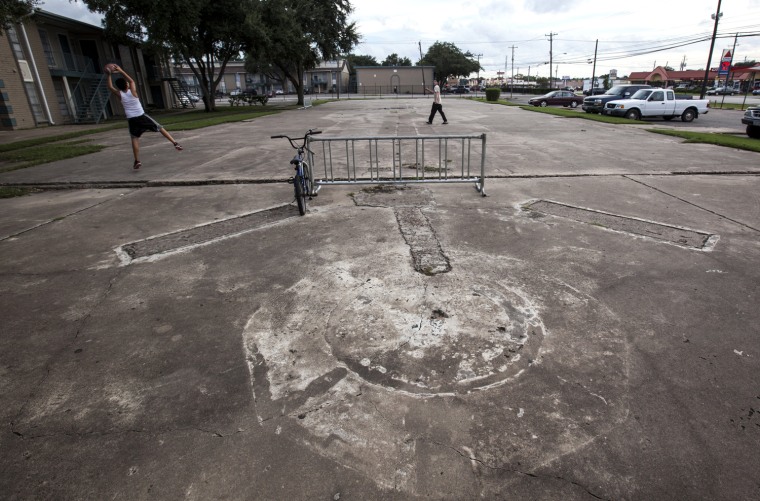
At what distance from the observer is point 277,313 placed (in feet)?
12.3

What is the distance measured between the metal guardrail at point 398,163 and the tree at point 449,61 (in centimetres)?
9436

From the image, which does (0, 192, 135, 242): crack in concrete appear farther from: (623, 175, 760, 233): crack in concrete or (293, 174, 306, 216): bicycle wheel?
(623, 175, 760, 233): crack in concrete

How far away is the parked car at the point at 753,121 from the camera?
47.5 ft

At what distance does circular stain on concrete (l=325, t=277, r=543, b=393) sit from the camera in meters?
2.92

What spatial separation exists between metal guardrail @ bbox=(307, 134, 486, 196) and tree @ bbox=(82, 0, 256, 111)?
17218 millimetres

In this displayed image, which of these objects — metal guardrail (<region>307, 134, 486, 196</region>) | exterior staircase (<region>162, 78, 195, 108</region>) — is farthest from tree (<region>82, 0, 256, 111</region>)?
metal guardrail (<region>307, 134, 486, 196</region>)

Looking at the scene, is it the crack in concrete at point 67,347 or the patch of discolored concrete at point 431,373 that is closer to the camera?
the patch of discolored concrete at point 431,373

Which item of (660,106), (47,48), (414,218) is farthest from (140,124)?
(660,106)

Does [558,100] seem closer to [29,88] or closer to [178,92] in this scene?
[178,92]

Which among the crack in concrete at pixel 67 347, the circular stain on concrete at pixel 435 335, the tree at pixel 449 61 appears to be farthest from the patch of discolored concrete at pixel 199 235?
the tree at pixel 449 61

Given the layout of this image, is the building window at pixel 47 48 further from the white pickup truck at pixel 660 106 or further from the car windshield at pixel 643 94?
the car windshield at pixel 643 94

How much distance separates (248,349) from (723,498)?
2.95 m

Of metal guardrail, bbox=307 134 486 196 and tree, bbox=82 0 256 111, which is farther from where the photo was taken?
tree, bbox=82 0 256 111

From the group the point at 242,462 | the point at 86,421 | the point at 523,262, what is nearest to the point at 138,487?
the point at 242,462
